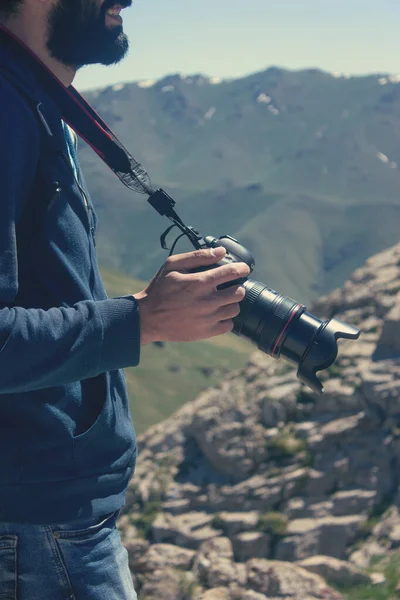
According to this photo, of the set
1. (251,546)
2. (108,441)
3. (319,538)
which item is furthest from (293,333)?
(319,538)

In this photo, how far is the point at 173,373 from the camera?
127 metres

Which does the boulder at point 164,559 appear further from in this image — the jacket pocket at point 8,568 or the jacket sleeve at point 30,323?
the jacket sleeve at point 30,323

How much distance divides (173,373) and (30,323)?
125171 millimetres

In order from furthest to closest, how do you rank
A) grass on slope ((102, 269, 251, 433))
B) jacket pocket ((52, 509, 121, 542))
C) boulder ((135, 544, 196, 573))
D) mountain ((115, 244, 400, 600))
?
grass on slope ((102, 269, 251, 433)), mountain ((115, 244, 400, 600)), boulder ((135, 544, 196, 573)), jacket pocket ((52, 509, 121, 542))

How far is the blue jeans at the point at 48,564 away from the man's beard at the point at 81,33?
193 cm

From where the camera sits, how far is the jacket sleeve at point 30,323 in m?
2.46

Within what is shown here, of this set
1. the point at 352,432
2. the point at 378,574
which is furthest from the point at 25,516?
the point at 352,432

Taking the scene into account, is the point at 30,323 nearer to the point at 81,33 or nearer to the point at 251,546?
the point at 81,33

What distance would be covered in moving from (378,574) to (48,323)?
946cm

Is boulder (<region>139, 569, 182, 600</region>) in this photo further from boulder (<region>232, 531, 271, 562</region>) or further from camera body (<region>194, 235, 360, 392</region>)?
camera body (<region>194, 235, 360, 392</region>)

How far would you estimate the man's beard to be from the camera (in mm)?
2859

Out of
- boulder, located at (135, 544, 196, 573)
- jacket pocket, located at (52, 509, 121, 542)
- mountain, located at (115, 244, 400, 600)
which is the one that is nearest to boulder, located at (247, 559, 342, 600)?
mountain, located at (115, 244, 400, 600)

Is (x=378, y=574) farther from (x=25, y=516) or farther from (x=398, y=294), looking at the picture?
(x=398, y=294)

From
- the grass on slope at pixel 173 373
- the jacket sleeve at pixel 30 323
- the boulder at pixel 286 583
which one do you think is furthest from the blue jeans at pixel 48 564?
the grass on slope at pixel 173 373
